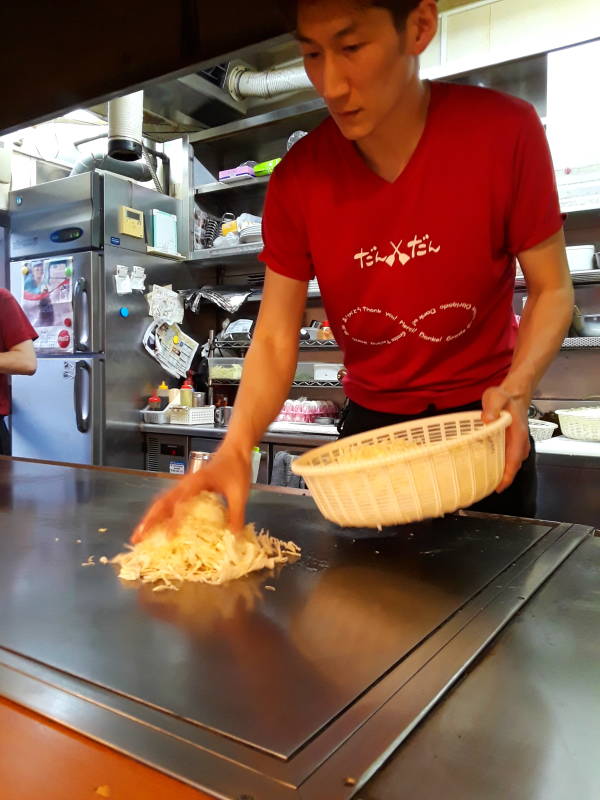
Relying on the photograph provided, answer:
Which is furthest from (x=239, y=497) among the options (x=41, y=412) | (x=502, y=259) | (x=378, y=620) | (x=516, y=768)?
(x=41, y=412)

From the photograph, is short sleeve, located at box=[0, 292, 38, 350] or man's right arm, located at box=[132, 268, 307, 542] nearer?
man's right arm, located at box=[132, 268, 307, 542]

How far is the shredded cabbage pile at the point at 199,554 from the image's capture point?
0.90m

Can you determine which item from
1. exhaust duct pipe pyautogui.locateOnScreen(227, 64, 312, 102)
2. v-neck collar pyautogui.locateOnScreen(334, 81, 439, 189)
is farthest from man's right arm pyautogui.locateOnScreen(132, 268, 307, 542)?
exhaust duct pipe pyautogui.locateOnScreen(227, 64, 312, 102)

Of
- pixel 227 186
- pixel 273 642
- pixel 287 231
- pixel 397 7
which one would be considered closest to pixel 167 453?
pixel 227 186

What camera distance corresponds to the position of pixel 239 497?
0.97m

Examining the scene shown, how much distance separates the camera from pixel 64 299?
3.76 metres

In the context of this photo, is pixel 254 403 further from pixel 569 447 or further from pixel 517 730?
pixel 569 447

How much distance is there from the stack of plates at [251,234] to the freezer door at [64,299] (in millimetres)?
851

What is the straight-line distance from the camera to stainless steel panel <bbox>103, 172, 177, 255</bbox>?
3.65m

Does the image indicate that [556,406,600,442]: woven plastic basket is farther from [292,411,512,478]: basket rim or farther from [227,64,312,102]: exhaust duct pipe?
[227,64,312,102]: exhaust duct pipe

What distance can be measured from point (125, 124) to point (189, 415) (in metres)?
1.66

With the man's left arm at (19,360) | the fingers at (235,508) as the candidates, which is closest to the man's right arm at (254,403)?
the fingers at (235,508)

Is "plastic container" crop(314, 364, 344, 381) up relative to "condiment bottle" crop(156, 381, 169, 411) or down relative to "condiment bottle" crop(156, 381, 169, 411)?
up

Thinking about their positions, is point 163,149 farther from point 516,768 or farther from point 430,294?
point 516,768
